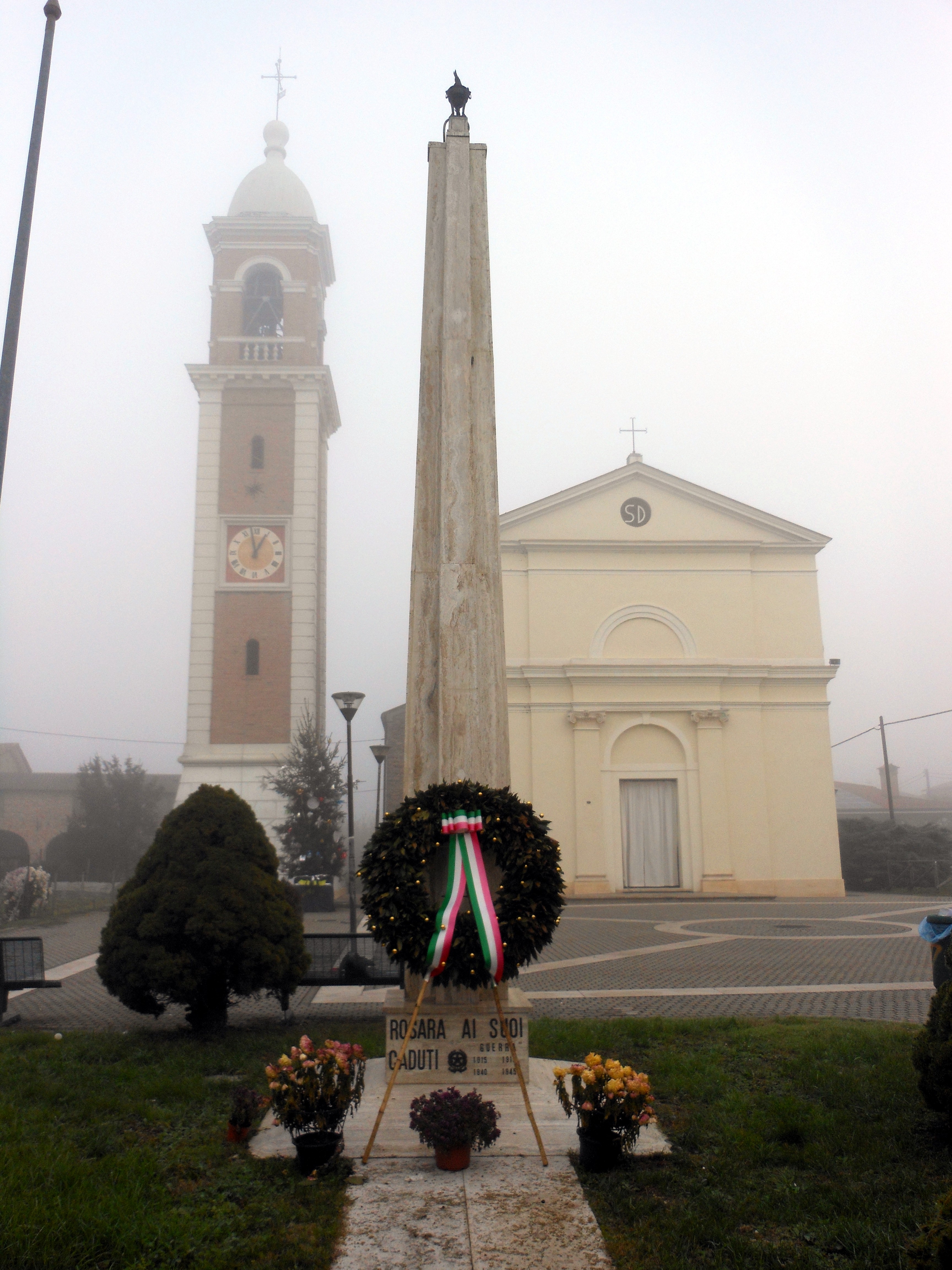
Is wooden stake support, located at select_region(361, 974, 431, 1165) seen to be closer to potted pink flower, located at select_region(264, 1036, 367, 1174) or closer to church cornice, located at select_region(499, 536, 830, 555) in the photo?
potted pink flower, located at select_region(264, 1036, 367, 1174)

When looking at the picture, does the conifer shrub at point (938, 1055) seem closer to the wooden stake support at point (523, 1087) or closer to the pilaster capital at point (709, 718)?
the wooden stake support at point (523, 1087)

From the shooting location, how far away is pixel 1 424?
7.70 meters

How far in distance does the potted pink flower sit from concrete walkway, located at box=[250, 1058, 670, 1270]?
0.81ft

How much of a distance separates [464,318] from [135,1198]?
6418 mm

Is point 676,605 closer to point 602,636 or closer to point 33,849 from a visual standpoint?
point 602,636

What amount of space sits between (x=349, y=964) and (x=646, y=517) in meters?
22.6

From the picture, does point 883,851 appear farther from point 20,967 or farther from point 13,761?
point 13,761

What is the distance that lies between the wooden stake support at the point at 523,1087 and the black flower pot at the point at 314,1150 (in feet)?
3.41

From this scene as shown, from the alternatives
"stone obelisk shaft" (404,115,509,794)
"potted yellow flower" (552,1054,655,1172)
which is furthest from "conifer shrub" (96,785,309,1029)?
"potted yellow flower" (552,1054,655,1172)

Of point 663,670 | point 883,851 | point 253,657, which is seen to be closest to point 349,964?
point 663,670

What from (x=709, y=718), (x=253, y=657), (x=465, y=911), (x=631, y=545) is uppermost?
(x=631, y=545)

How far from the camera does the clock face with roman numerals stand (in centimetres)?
3347

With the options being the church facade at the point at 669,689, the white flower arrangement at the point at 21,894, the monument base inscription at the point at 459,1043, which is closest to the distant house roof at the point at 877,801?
the church facade at the point at 669,689

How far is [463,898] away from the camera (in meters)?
6.01
